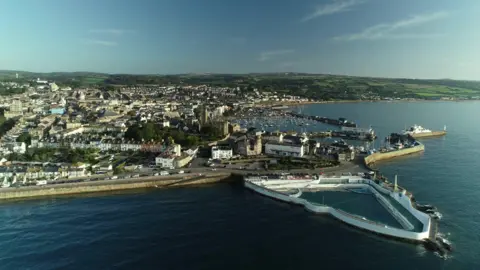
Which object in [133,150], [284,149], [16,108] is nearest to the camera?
[284,149]

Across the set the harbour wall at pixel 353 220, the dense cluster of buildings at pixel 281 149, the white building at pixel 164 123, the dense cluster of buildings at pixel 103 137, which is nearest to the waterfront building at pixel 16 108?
the dense cluster of buildings at pixel 103 137

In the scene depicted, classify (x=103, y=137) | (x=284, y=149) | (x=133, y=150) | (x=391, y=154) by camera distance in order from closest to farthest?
(x=284, y=149) < (x=133, y=150) < (x=391, y=154) < (x=103, y=137)

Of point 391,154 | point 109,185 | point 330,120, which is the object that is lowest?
point 109,185

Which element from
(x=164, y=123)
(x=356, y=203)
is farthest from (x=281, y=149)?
(x=164, y=123)

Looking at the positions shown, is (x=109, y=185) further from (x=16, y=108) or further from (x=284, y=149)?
(x=16, y=108)

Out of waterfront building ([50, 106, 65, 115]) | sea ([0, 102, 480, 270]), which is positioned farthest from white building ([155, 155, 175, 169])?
waterfront building ([50, 106, 65, 115])

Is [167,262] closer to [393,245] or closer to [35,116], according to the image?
[393,245]

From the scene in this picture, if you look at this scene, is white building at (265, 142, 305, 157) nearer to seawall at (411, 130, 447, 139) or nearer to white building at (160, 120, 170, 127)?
white building at (160, 120, 170, 127)
